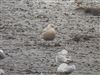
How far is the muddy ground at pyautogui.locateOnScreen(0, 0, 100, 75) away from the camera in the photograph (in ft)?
2.80

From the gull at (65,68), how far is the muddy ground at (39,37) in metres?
0.01

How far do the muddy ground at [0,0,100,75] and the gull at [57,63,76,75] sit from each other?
13mm

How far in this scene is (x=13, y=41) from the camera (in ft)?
2.88

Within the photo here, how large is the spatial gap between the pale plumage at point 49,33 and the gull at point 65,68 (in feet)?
0.34

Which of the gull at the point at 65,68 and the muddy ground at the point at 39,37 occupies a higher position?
the muddy ground at the point at 39,37

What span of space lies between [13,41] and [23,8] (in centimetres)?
13

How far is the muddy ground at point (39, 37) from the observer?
0.85 meters

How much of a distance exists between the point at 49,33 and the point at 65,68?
5.2 inches

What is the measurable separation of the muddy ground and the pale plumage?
0.02 meters

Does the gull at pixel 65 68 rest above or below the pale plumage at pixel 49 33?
below

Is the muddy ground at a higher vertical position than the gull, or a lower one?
higher

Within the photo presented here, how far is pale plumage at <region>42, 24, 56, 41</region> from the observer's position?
0.86m

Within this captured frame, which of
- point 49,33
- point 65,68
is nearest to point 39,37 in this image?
point 49,33

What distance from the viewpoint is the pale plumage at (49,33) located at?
33.8 inches
